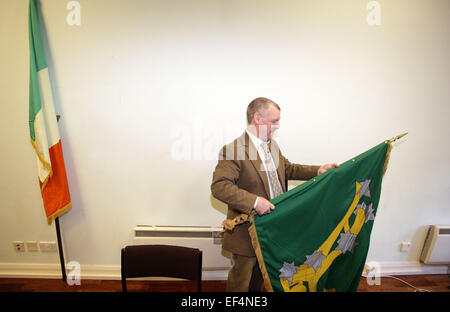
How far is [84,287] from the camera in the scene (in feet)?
6.65

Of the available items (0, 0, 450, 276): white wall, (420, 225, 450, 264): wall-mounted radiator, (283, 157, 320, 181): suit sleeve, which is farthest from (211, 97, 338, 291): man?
(420, 225, 450, 264): wall-mounted radiator

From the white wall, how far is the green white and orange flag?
0.13 m

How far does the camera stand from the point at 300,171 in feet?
5.30

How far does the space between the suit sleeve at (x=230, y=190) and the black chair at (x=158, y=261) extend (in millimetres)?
336

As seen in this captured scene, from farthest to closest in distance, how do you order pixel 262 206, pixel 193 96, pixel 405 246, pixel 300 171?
1. pixel 405 246
2. pixel 193 96
3. pixel 300 171
4. pixel 262 206

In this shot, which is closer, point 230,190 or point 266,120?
point 230,190

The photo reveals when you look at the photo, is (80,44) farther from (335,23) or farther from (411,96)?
(411,96)

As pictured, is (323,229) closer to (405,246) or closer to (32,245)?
(405,246)

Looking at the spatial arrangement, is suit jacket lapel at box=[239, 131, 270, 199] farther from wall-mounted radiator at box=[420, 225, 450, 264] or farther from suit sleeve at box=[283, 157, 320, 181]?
wall-mounted radiator at box=[420, 225, 450, 264]

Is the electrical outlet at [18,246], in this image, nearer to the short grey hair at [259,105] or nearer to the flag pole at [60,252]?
the flag pole at [60,252]

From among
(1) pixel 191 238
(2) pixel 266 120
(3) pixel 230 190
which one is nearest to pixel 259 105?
(2) pixel 266 120

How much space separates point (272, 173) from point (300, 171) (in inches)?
11.5

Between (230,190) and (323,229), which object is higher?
(230,190)

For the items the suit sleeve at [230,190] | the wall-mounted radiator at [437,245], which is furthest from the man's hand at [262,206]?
the wall-mounted radiator at [437,245]
